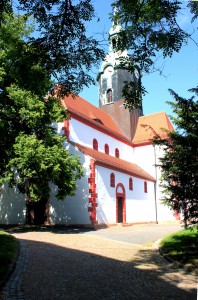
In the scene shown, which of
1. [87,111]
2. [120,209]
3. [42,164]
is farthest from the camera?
[87,111]

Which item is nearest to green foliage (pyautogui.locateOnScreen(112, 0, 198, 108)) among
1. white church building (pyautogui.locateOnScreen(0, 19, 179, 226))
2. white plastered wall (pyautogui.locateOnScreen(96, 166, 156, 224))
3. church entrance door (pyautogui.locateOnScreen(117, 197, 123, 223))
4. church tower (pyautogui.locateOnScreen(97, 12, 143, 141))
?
white church building (pyautogui.locateOnScreen(0, 19, 179, 226))

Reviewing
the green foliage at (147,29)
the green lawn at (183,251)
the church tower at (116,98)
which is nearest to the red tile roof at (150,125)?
the church tower at (116,98)

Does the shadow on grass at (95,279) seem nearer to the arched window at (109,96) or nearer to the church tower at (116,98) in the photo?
the church tower at (116,98)

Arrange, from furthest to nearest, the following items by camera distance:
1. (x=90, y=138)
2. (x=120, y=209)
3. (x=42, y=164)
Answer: (x=90, y=138), (x=120, y=209), (x=42, y=164)

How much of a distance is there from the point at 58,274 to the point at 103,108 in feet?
99.8

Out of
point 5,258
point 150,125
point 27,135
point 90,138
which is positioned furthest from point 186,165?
point 150,125

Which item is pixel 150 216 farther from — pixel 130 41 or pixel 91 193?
pixel 130 41

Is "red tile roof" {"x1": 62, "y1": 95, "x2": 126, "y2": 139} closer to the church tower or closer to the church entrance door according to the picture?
the church tower

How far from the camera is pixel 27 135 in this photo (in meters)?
17.7

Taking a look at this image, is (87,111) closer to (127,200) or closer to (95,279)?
(127,200)

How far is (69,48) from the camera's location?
563 centimetres

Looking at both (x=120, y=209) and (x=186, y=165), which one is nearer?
(x=186, y=165)

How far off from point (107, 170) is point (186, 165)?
16.1 meters

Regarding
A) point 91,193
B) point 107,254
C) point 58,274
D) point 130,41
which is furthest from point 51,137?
point 130,41
